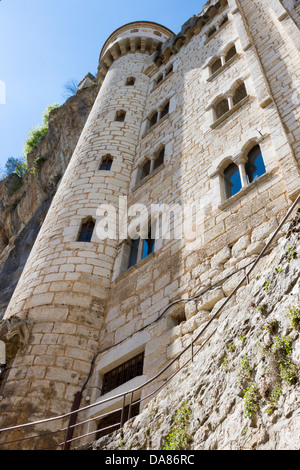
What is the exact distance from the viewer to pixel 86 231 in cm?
1103

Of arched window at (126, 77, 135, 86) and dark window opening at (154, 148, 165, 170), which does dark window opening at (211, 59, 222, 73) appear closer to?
dark window opening at (154, 148, 165, 170)

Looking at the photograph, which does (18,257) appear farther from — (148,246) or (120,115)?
(148,246)

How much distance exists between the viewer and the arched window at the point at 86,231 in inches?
423

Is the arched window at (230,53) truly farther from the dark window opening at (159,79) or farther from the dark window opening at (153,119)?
the dark window opening at (159,79)

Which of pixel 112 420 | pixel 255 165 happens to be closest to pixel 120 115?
pixel 255 165

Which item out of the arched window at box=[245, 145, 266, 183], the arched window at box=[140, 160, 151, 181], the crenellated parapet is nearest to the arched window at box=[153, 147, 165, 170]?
the arched window at box=[140, 160, 151, 181]

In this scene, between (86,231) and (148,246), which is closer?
(148,246)

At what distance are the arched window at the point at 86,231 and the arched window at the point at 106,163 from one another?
106 inches

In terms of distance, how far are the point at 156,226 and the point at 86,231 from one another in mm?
2043

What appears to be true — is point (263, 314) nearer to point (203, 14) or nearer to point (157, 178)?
point (157, 178)

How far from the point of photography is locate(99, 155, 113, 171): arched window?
527 inches

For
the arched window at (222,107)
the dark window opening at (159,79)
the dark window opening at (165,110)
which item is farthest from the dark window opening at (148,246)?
the dark window opening at (159,79)

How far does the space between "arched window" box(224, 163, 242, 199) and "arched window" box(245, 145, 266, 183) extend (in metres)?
0.25

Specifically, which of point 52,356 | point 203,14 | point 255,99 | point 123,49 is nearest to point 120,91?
point 203,14
